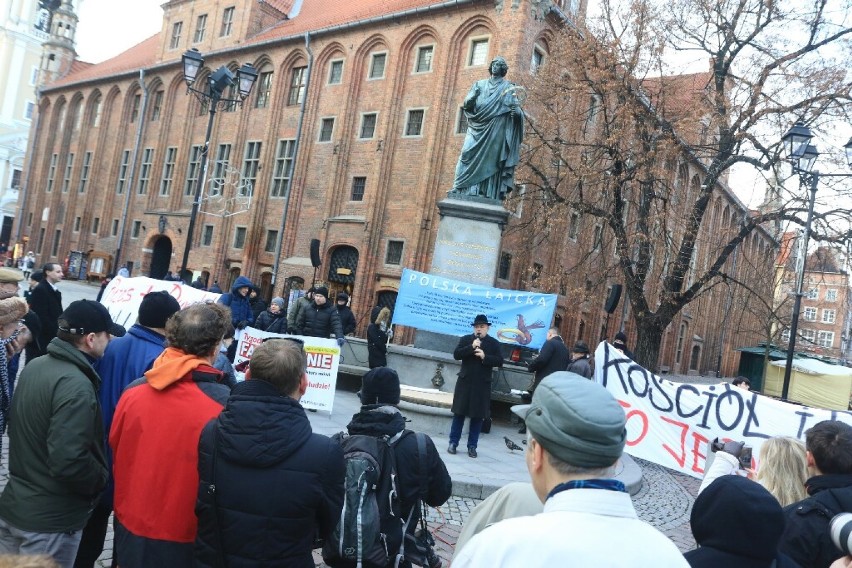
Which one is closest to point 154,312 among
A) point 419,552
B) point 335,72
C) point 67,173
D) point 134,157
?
point 419,552

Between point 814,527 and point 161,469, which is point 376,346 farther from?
point 814,527

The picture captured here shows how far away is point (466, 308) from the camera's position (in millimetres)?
11656

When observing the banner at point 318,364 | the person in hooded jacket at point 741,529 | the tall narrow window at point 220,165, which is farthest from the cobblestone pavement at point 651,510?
the tall narrow window at point 220,165

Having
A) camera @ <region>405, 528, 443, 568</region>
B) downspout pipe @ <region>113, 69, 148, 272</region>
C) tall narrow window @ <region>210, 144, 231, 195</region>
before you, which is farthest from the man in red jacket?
downspout pipe @ <region>113, 69, 148, 272</region>

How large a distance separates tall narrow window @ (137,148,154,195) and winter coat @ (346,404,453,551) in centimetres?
3803

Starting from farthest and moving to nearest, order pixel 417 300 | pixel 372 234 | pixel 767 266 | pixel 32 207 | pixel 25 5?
pixel 25 5 < pixel 32 207 < pixel 372 234 < pixel 767 266 < pixel 417 300

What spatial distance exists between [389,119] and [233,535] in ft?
84.0

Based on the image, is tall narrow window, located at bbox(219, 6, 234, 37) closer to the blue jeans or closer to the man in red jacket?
the blue jeans

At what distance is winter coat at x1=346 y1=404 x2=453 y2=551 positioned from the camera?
10.0 ft

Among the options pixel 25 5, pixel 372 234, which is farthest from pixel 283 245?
pixel 25 5

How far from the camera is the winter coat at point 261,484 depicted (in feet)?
8.14

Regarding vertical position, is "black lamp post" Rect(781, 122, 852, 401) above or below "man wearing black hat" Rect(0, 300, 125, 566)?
above

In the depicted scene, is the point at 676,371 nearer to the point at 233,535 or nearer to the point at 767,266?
the point at 767,266

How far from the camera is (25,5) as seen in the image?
5844 centimetres
